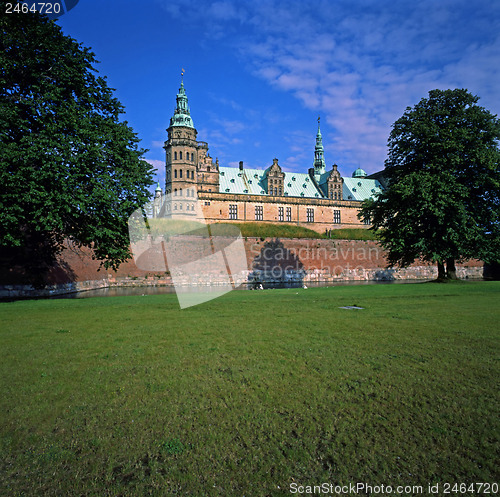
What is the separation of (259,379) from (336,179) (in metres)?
57.4

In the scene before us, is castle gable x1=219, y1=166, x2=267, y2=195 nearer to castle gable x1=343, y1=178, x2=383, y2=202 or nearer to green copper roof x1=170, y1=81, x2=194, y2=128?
green copper roof x1=170, y1=81, x2=194, y2=128

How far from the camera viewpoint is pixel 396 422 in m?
3.22

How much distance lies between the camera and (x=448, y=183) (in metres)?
19.5

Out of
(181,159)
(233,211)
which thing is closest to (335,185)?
(233,211)

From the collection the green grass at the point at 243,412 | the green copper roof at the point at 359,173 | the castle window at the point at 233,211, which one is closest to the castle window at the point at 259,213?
the castle window at the point at 233,211

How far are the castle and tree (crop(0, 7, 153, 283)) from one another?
32.7 m

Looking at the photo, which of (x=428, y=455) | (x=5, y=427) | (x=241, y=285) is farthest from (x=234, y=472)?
(x=241, y=285)

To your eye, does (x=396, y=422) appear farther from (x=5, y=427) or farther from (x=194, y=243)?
(x=194, y=243)

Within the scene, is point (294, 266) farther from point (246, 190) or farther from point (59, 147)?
point (59, 147)

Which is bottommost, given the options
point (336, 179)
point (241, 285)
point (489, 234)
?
point (241, 285)

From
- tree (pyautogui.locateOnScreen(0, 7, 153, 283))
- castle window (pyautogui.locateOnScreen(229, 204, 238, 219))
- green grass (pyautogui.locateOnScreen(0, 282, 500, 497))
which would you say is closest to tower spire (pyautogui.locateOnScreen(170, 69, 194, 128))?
castle window (pyautogui.locateOnScreen(229, 204, 238, 219))

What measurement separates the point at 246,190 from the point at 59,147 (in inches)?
1640

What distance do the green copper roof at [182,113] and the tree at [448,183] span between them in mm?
34034

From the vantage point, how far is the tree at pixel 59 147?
43.0 feet
